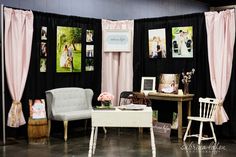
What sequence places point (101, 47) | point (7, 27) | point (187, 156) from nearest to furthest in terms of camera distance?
point (187, 156)
point (7, 27)
point (101, 47)

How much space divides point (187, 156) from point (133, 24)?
3585 mm

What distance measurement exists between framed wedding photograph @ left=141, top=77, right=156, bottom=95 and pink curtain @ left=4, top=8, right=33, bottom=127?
8.01 ft

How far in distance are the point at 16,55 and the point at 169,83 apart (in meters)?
3.03

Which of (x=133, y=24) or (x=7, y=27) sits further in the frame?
(x=133, y=24)

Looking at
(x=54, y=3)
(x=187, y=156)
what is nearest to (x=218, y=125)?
(x=187, y=156)

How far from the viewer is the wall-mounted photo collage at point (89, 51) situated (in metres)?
8.25

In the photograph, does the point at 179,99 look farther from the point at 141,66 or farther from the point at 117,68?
the point at 117,68

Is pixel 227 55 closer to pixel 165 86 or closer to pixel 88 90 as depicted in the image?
pixel 165 86

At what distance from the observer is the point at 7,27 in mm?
6738

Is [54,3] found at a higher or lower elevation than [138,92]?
higher

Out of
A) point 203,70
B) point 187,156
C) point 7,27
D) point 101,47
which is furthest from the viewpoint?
point 101,47

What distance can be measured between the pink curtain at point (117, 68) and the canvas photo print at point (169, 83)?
86 centimetres

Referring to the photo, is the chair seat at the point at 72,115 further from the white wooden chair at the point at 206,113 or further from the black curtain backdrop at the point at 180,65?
the white wooden chair at the point at 206,113

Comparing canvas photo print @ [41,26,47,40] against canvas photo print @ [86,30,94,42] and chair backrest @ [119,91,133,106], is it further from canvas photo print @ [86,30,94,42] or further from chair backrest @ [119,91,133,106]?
chair backrest @ [119,91,133,106]
